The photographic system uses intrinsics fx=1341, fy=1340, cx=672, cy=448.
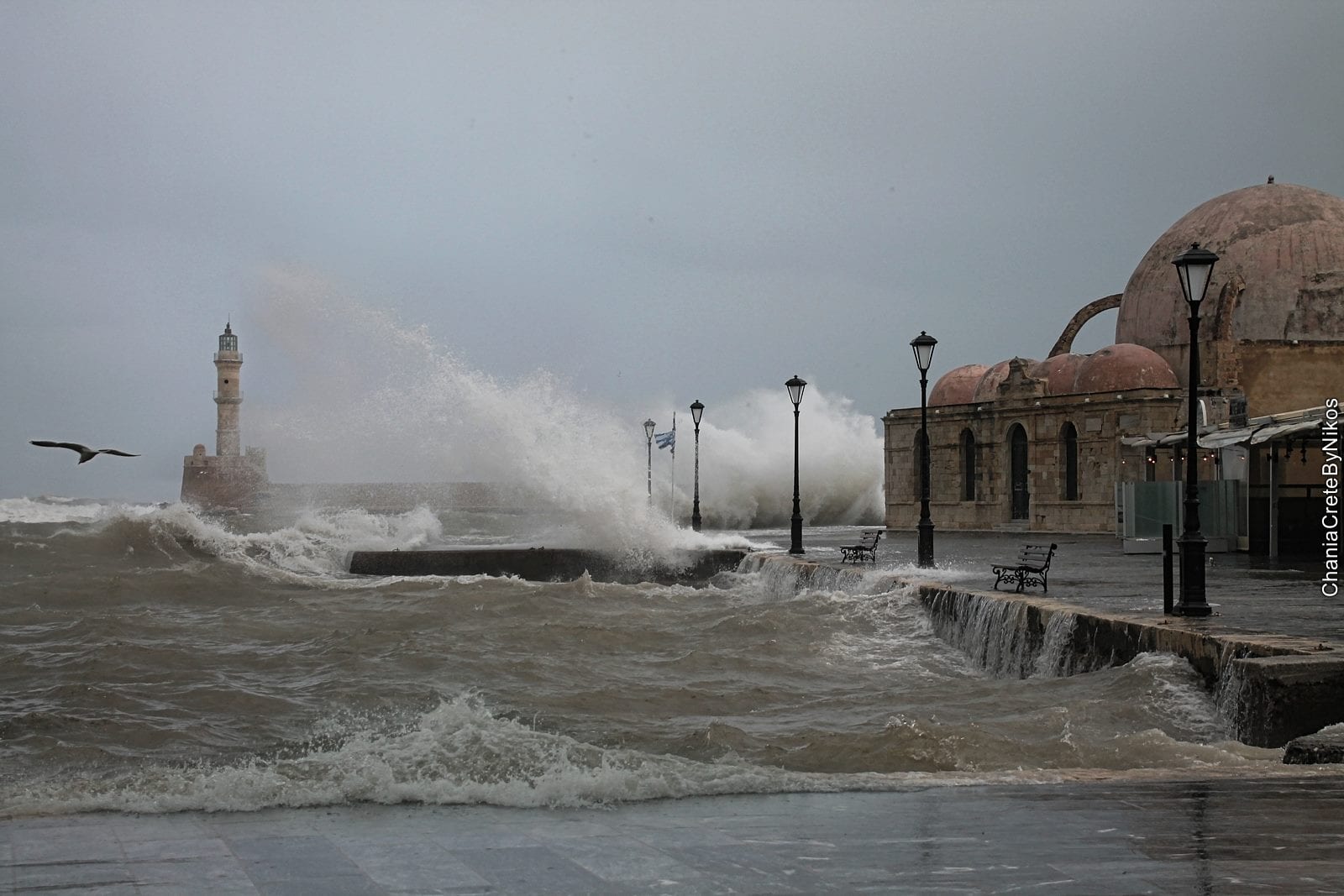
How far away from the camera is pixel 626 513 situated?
30.1 meters

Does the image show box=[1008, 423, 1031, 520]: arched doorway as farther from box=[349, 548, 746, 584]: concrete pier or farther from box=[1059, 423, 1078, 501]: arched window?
box=[349, 548, 746, 584]: concrete pier

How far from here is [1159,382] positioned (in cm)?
3394

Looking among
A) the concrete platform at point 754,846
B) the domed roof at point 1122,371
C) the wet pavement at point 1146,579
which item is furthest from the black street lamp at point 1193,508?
the domed roof at point 1122,371

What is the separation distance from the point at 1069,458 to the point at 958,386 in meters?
6.23

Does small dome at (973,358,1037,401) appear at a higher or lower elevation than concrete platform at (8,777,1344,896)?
higher

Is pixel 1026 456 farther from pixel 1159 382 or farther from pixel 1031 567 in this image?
pixel 1031 567

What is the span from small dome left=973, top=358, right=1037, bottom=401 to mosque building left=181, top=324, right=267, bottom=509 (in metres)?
67.7

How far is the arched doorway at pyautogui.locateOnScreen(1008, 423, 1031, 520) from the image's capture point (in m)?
37.0

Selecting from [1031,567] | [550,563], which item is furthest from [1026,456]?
[1031,567]

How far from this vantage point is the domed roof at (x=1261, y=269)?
34750mm

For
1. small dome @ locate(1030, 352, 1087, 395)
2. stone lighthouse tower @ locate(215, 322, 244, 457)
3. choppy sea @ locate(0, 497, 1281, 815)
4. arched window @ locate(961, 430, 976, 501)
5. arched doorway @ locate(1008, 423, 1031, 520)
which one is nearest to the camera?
choppy sea @ locate(0, 497, 1281, 815)

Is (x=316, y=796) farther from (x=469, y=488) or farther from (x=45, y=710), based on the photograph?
(x=469, y=488)

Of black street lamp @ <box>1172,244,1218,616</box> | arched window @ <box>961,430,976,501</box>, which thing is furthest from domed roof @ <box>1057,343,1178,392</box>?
black street lamp @ <box>1172,244,1218,616</box>

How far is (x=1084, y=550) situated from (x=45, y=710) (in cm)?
1998
